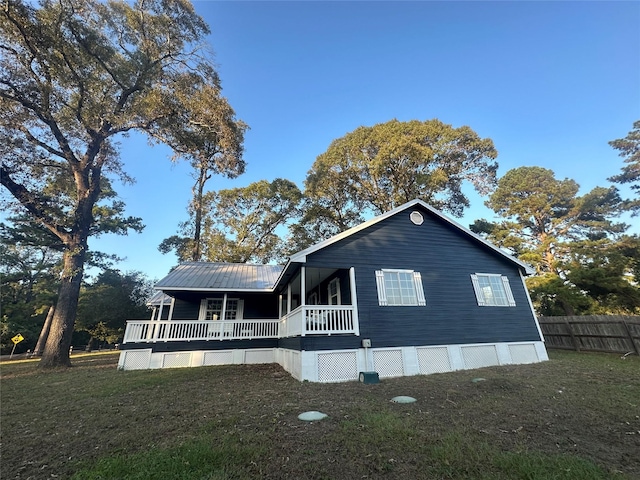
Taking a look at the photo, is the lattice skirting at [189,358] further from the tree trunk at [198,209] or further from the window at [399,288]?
the tree trunk at [198,209]

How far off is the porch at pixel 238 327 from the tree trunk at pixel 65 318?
110 inches

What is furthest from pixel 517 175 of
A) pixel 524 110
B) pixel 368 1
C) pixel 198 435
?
pixel 198 435

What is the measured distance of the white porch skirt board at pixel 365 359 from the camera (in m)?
8.23

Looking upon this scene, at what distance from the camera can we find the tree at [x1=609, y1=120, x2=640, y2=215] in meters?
17.3

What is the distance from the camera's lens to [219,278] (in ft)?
45.7

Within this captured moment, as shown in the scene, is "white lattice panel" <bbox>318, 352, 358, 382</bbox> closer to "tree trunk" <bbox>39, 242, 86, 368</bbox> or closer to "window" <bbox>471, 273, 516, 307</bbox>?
"window" <bbox>471, 273, 516, 307</bbox>

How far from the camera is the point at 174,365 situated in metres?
11.5

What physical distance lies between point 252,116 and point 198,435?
17.2 m

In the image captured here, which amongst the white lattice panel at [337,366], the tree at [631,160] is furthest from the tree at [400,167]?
the white lattice panel at [337,366]

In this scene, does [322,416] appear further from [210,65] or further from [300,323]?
[210,65]

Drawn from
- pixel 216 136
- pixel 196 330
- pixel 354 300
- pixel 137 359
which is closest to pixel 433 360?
pixel 354 300

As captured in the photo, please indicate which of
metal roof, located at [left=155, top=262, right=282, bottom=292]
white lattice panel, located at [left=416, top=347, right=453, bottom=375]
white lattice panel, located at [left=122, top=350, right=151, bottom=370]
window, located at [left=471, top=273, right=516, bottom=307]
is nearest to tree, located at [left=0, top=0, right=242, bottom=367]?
white lattice panel, located at [left=122, top=350, right=151, bottom=370]

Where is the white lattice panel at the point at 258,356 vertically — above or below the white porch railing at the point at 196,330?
below

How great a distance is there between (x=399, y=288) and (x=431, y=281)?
4.55 ft
